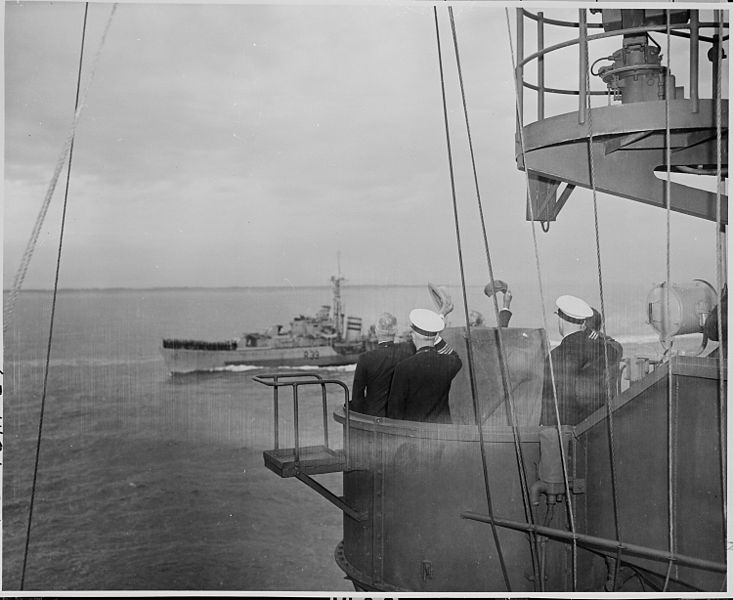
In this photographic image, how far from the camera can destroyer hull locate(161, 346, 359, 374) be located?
198 cm

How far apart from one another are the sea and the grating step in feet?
0.09

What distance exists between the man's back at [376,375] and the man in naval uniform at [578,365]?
0.43 meters

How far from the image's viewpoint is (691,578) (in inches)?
78.4

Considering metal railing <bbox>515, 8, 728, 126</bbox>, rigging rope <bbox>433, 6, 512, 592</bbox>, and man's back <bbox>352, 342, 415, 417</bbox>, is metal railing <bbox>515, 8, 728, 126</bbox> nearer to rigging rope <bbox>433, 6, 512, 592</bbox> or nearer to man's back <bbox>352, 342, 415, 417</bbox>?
rigging rope <bbox>433, 6, 512, 592</bbox>

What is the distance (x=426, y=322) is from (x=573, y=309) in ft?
1.41

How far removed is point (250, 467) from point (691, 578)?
1.27m

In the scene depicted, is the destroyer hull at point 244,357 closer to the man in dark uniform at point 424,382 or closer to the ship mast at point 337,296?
the ship mast at point 337,296

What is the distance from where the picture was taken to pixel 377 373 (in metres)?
2.11

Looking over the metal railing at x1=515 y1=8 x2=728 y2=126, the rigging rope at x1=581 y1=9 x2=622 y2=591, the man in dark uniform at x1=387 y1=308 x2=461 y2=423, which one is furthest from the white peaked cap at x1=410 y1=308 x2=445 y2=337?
the metal railing at x1=515 y1=8 x2=728 y2=126

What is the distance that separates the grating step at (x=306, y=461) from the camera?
2.03 m

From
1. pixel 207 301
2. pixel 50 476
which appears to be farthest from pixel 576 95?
pixel 50 476

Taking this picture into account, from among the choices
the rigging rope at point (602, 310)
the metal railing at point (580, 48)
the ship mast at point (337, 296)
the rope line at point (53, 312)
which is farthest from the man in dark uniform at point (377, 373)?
the rope line at point (53, 312)

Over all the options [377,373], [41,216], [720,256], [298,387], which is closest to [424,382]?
[377,373]

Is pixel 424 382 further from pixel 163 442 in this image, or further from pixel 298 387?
pixel 163 442
